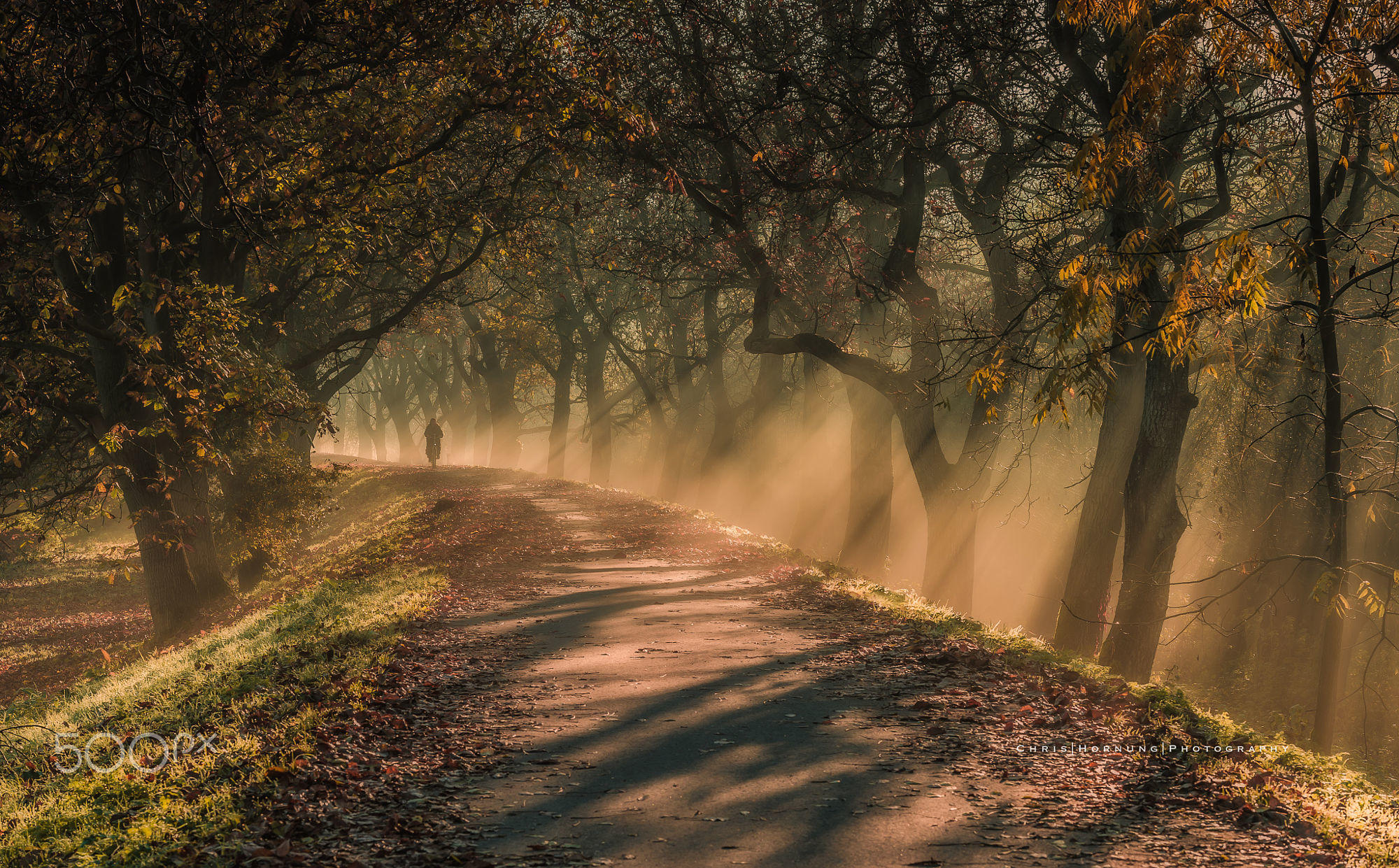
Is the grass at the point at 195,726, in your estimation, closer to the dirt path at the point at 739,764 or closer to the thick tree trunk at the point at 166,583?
the dirt path at the point at 739,764

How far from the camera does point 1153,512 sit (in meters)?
11.7

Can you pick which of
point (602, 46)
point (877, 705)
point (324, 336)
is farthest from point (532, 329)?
point (877, 705)

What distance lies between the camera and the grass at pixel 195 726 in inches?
181

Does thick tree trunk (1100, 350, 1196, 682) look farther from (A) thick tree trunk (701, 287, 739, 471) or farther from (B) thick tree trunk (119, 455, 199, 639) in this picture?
(A) thick tree trunk (701, 287, 739, 471)

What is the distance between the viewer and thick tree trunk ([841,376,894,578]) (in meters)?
19.7

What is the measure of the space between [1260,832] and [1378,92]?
16.4ft

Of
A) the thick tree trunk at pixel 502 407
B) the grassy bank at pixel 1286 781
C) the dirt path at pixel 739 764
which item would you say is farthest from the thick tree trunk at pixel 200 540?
the thick tree trunk at pixel 502 407

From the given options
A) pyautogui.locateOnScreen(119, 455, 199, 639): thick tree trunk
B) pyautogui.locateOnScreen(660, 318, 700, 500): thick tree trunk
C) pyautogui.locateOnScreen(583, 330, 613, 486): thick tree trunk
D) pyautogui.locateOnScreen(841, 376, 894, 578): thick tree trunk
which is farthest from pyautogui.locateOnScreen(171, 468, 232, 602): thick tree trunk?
pyautogui.locateOnScreen(583, 330, 613, 486): thick tree trunk

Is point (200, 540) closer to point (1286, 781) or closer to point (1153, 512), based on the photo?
point (1153, 512)

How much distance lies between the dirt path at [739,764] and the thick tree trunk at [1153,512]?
3377 mm

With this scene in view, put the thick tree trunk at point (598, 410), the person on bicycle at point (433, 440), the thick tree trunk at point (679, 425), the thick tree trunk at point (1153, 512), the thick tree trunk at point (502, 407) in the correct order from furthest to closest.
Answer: the person on bicycle at point (433, 440) < the thick tree trunk at point (502, 407) < the thick tree trunk at point (598, 410) < the thick tree trunk at point (679, 425) < the thick tree trunk at point (1153, 512)

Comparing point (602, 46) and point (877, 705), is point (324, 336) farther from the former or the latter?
point (877, 705)

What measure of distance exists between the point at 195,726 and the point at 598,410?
3046cm

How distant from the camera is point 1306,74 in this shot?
6.49 m
